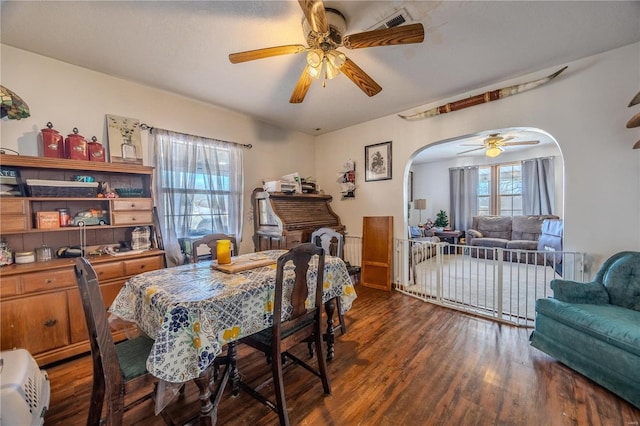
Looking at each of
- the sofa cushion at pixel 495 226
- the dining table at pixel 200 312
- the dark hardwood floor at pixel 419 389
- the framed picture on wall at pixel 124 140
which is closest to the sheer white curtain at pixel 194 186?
the framed picture on wall at pixel 124 140

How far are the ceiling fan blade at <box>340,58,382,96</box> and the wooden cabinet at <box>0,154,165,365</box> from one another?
2219 millimetres

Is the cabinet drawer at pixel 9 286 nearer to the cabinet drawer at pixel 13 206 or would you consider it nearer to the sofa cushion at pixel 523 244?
the cabinet drawer at pixel 13 206

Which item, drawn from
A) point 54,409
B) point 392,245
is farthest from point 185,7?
point 392,245

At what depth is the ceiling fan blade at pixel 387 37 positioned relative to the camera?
1.52 metres

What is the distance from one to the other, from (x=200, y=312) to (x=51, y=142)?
236 centimetres

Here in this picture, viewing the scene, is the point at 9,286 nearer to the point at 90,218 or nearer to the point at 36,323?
the point at 36,323

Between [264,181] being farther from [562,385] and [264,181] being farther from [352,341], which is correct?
[562,385]

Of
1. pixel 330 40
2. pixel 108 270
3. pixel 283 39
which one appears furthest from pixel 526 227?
pixel 108 270

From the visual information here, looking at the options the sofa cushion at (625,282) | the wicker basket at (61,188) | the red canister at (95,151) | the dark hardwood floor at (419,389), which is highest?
the red canister at (95,151)

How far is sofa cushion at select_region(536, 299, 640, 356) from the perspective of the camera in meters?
1.61

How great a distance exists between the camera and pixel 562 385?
177 cm

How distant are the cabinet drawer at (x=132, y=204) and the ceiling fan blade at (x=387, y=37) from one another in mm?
2401

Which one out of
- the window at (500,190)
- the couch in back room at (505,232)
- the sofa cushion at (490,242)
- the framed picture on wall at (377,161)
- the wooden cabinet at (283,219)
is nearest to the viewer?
the wooden cabinet at (283,219)

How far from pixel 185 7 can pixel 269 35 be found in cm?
59
